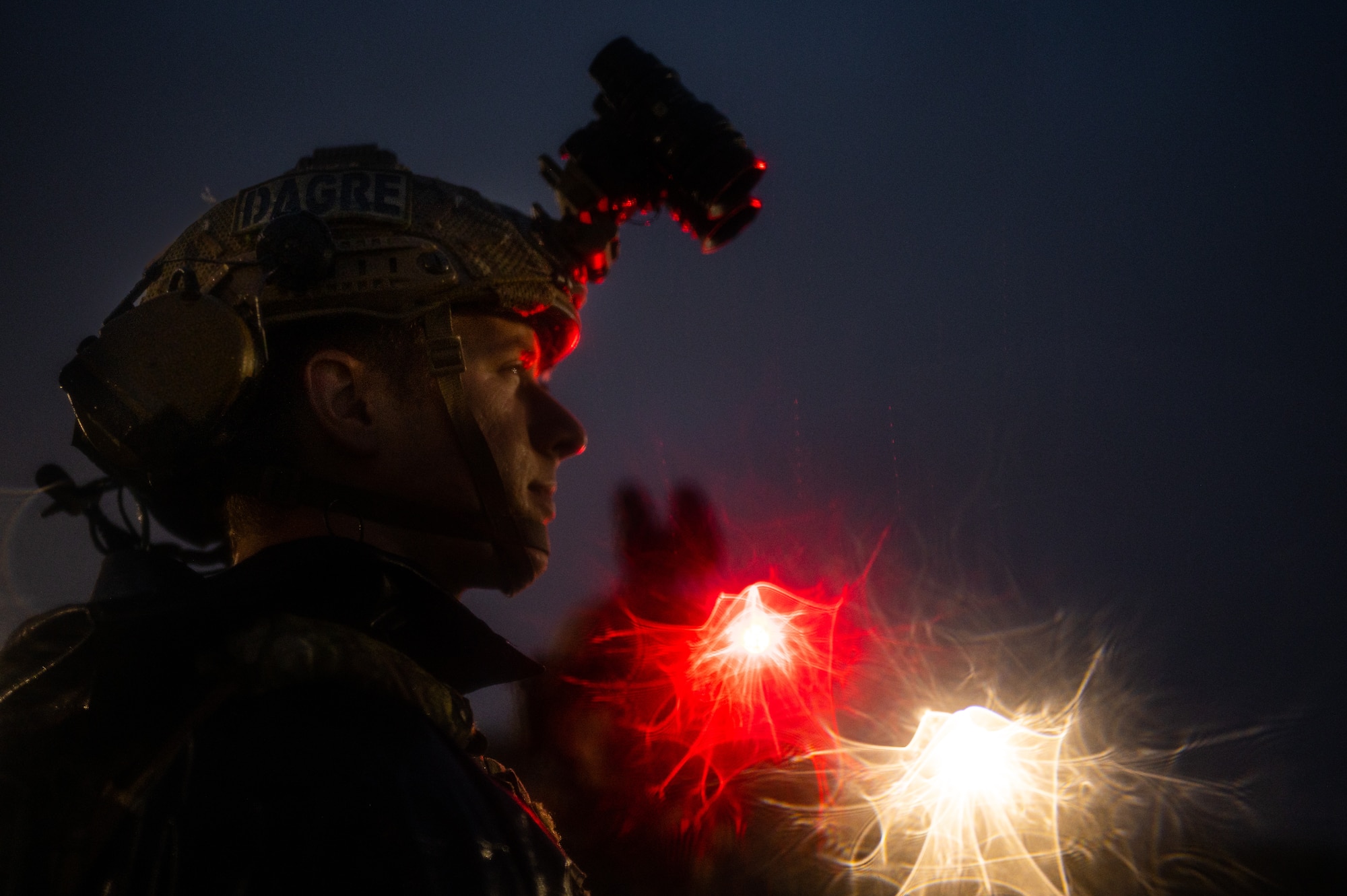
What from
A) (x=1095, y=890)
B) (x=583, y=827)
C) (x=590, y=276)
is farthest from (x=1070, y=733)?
(x=583, y=827)

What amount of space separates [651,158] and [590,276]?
0.54 metres

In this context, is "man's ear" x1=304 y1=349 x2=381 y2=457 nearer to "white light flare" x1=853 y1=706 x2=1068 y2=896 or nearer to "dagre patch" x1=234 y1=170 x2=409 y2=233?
"dagre patch" x1=234 y1=170 x2=409 y2=233

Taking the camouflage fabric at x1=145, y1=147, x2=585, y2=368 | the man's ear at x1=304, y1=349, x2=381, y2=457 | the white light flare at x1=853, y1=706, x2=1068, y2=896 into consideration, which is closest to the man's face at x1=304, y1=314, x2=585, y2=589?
the man's ear at x1=304, y1=349, x2=381, y2=457

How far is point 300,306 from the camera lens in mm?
2566

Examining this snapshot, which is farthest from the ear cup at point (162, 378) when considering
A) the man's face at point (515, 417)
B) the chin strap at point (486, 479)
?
the man's face at point (515, 417)

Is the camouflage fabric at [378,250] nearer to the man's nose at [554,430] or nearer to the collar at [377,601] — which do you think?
the man's nose at [554,430]

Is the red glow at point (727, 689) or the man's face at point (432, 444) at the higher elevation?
the red glow at point (727, 689)

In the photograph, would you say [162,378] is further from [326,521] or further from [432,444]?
[432,444]

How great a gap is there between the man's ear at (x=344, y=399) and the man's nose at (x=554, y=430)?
50 centimetres

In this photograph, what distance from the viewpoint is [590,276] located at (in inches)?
128

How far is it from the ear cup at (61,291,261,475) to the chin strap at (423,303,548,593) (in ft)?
1.76

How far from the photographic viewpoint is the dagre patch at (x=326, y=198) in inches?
109

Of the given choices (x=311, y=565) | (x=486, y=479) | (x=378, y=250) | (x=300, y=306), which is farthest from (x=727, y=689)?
(x=311, y=565)

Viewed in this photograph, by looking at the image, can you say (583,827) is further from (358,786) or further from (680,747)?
(358,786)
